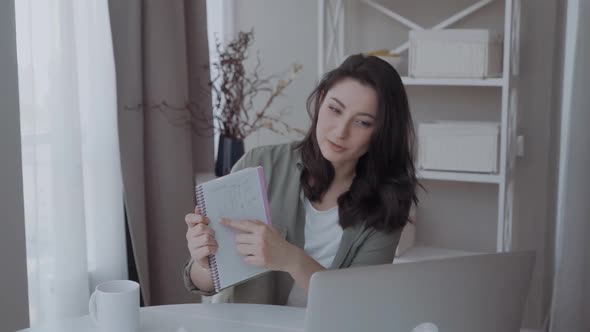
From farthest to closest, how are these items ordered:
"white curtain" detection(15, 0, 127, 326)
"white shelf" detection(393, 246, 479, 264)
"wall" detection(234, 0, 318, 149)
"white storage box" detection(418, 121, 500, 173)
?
"wall" detection(234, 0, 318, 149) < "white shelf" detection(393, 246, 479, 264) < "white storage box" detection(418, 121, 500, 173) < "white curtain" detection(15, 0, 127, 326)

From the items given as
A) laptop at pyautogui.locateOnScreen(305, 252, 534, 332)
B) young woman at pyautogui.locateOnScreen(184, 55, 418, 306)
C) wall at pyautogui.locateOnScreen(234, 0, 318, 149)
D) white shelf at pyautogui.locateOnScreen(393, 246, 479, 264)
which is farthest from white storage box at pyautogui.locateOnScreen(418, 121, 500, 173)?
laptop at pyautogui.locateOnScreen(305, 252, 534, 332)

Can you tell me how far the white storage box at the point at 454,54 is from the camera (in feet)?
7.97

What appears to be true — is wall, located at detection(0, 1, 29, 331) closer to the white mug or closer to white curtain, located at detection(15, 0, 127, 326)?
white curtain, located at detection(15, 0, 127, 326)

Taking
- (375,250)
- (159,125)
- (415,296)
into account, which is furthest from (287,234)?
(159,125)

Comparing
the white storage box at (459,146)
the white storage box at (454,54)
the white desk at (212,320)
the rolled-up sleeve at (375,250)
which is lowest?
the white desk at (212,320)

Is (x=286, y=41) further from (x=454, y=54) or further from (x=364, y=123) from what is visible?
(x=364, y=123)

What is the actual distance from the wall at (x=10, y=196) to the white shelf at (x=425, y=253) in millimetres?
1267

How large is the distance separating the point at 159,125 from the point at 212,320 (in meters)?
1.19

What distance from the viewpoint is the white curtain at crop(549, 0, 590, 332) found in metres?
1.91

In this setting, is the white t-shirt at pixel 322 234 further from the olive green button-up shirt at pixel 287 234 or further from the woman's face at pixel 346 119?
the woman's face at pixel 346 119

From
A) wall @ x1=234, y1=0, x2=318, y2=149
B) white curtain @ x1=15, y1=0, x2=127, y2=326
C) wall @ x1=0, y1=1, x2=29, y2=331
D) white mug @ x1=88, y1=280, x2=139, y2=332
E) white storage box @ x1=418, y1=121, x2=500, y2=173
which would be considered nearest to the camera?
white mug @ x1=88, y1=280, x2=139, y2=332

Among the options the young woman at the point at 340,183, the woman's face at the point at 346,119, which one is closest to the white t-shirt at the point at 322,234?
the young woman at the point at 340,183

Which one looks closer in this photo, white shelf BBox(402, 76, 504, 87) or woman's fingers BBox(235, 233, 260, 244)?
woman's fingers BBox(235, 233, 260, 244)

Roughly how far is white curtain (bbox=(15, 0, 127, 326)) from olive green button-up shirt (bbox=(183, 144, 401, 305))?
0.63 meters
